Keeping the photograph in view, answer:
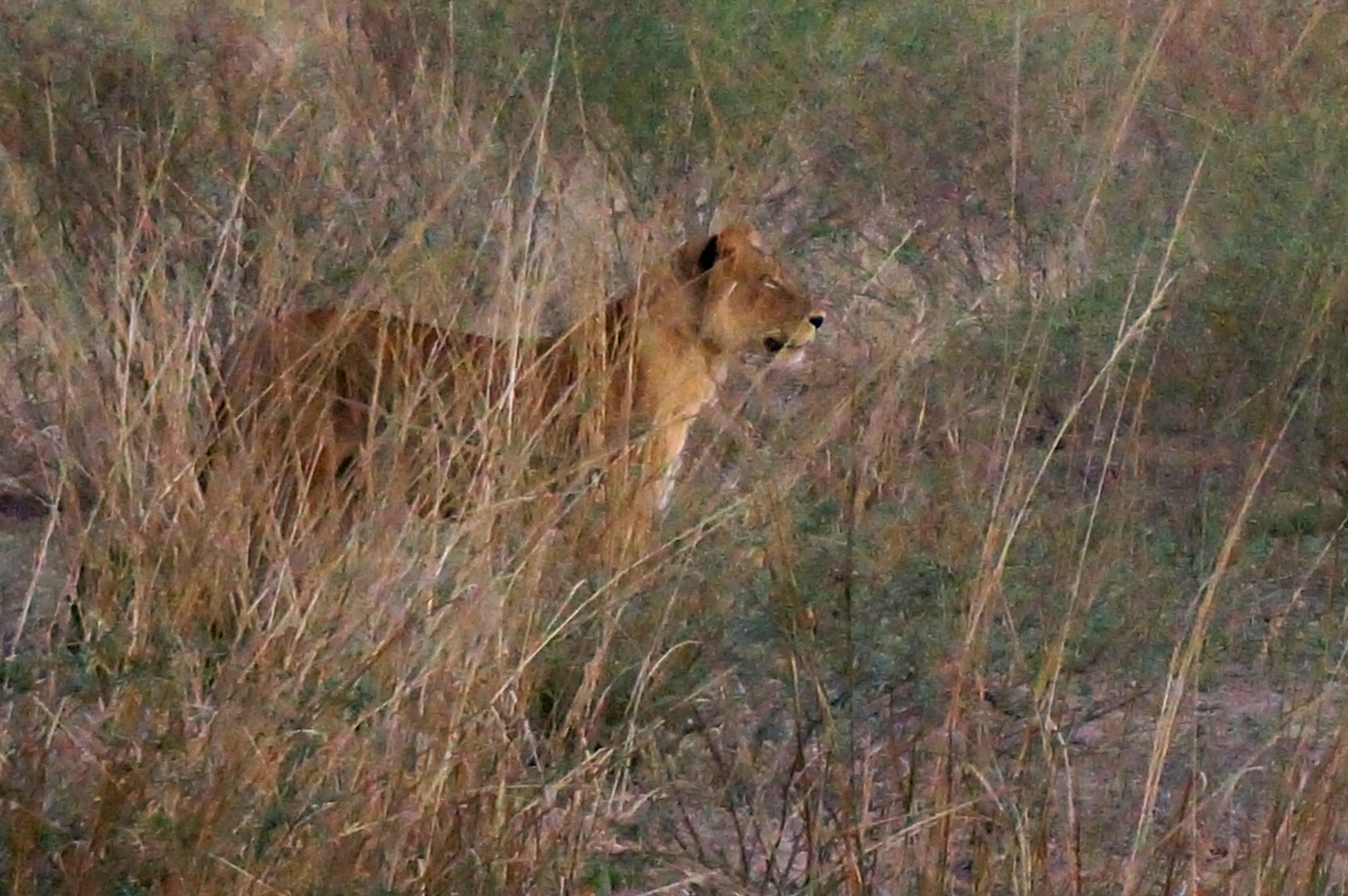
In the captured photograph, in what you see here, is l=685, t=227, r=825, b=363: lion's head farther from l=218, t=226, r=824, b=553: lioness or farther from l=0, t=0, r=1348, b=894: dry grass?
l=0, t=0, r=1348, b=894: dry grass

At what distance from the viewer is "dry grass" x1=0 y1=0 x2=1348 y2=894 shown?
1.69 metres

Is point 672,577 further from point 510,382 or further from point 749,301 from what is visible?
point 749,301

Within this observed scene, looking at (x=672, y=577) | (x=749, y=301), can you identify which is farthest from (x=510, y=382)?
(x=749, y=301)

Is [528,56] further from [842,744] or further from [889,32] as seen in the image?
[842,744]

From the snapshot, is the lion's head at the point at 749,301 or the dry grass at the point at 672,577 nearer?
the dry grass at the point at 672,577

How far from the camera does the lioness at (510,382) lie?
7.13 ft

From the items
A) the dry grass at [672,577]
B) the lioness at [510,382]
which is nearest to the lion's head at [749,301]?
the lioness at [510,382]

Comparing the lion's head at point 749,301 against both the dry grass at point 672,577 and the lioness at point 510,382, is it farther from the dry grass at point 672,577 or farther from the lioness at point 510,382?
the dry grass at point 672,577

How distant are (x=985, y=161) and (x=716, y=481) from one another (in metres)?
2.41

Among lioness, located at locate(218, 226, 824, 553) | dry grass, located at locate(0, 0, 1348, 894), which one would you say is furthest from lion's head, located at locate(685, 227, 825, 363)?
dry grass, located at locate(0, 0, 1348, 894)

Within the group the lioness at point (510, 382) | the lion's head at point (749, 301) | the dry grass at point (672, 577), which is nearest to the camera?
the dry grass at point (672, 577)

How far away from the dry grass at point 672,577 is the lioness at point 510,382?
7 cm

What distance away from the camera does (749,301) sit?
371 centimetres

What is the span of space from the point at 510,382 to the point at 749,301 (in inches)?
64.6
